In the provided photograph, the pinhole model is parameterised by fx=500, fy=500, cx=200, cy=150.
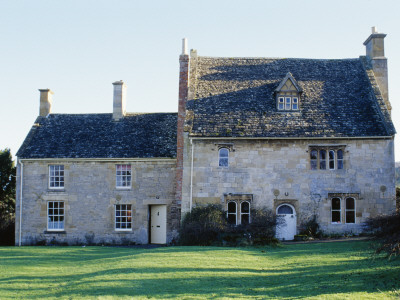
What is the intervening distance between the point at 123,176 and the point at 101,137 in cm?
333

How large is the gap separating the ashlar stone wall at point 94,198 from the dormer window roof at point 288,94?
7.35 meters

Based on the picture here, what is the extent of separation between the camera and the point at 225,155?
28312mm

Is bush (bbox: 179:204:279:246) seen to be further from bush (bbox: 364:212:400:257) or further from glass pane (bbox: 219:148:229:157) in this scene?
bush (bbox: 364:212:400:257)

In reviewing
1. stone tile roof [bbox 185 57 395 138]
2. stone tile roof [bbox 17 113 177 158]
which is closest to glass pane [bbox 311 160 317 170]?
stone tile roof [bbox 185 57 395 138]

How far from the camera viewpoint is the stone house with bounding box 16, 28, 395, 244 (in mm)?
27828

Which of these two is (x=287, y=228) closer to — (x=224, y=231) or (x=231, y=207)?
(x=231, y=207)

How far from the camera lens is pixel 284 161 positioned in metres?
28.1

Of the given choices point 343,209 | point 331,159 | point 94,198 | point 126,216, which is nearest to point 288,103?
point 331,159

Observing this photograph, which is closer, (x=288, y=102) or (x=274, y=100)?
(x=288, y=102)

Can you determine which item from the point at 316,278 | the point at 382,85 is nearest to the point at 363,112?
the point at 382,85

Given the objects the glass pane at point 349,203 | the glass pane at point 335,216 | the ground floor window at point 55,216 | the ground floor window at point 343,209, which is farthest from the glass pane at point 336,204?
the ground floor window at point 55,216

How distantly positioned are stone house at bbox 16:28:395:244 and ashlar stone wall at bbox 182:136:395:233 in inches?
2.2

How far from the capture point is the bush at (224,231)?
2444cm

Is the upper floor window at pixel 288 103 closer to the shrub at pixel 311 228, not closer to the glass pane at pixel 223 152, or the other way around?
the glass pane at pixel 223 152
